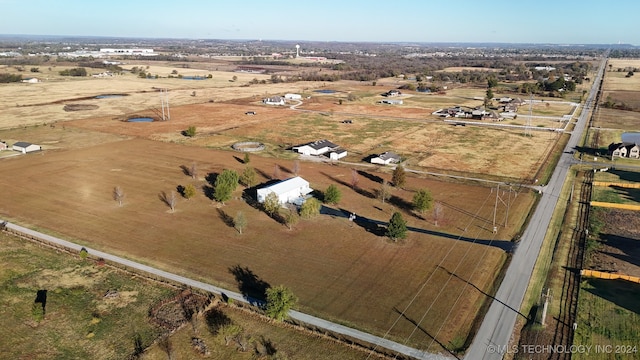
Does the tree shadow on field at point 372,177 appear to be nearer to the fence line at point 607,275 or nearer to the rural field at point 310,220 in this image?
the rural field at point 310,220

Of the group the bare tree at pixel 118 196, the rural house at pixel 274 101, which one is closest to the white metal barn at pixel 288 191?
the bare tree at pixel 118 196

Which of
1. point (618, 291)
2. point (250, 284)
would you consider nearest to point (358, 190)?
point (250, 284)

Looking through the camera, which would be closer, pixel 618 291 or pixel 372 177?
pixel 618 291

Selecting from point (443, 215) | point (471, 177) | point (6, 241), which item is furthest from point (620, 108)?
point (6, 241)

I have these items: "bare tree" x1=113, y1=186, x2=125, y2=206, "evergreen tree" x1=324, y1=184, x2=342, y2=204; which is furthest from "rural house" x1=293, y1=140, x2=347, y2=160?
"bare tree" x1=113, y1=186, x2=125, y2=206

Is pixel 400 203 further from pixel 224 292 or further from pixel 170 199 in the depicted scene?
pixel 170 199

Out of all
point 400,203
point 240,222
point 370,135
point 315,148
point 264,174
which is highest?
point 370,135

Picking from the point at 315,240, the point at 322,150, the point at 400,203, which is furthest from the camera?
the point at 322,150
